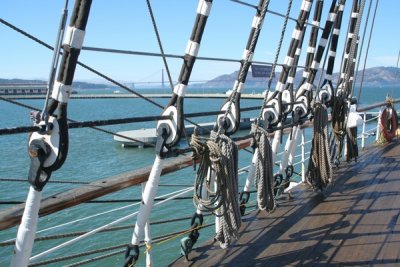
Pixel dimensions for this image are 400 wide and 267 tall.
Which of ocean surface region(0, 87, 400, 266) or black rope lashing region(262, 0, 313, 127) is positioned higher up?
black rope lashing region(262, 0, 313, 127)

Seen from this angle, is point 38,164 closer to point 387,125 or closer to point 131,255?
point 131,255

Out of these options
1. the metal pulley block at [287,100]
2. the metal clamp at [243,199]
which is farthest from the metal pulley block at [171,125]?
the metal pulley block at [287,100]

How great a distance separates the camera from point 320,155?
4.04m

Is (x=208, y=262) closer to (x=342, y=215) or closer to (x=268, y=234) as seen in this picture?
(x=268, y=234)

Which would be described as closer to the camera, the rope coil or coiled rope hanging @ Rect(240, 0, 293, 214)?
coiled rope hanging @ Rect(240, 0, 293, 214)

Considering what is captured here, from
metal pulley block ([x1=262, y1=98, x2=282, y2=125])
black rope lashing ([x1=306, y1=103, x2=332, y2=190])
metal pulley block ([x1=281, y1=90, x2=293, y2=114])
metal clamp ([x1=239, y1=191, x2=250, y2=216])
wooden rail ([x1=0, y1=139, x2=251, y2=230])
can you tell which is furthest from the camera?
black rope lashing ([x1=306, y1=103, x2=332, y2=190])

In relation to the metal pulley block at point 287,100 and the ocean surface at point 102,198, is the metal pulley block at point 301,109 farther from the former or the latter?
the ocean surface at point 102,198

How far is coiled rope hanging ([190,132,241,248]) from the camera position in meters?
2.42

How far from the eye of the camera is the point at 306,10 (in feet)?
12.7

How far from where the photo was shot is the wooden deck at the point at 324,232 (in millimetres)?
2586

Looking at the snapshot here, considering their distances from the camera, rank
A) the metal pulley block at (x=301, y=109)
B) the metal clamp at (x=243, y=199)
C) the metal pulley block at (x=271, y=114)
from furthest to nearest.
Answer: the metal pulley block at (x=301, y=109) < the metal pulley block at (x=271, y=114) < the metal clamp at (x=243, y=199)

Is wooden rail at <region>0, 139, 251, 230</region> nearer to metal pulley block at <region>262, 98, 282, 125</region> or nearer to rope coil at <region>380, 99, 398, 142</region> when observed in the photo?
metal pulley block at <region>262, 98, 282, 125</region>

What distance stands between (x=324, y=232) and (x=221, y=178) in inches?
42.4

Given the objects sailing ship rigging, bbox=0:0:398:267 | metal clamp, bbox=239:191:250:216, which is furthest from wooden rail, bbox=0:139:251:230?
metal clamp, bbox=239:191:250:216
